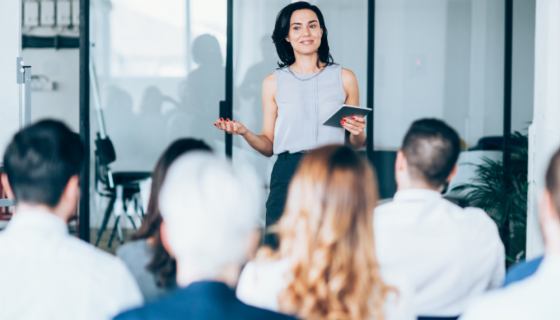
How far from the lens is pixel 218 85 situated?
412 centimetres

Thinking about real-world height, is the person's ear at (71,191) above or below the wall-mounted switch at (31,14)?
below

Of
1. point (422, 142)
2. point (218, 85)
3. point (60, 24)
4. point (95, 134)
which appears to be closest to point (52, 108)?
point (60, 24)

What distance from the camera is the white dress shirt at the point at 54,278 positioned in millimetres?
1068

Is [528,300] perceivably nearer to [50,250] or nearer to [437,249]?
[437,249]

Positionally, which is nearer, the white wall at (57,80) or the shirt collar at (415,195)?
the shirt collar at (415,195)

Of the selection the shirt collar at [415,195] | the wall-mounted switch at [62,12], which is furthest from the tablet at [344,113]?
the wall-mounted switch at [62,12]

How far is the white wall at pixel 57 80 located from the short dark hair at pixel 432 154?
19.9 ft

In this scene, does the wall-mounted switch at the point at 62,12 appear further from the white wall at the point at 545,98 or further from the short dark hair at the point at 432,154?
the short dark hair at the point at 432,154

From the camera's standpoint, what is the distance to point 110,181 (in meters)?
4.12

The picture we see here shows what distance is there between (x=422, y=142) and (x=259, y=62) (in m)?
Answer: 2.69

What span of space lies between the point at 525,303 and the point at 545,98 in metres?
2.52

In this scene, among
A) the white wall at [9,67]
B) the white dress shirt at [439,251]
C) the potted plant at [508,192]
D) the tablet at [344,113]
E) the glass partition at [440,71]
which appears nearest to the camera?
the white dress shirt at [439,251]

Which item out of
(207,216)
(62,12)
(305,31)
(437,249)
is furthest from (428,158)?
(62,12)

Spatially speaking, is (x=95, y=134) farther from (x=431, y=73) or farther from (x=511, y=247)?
(x=511, y=247)
